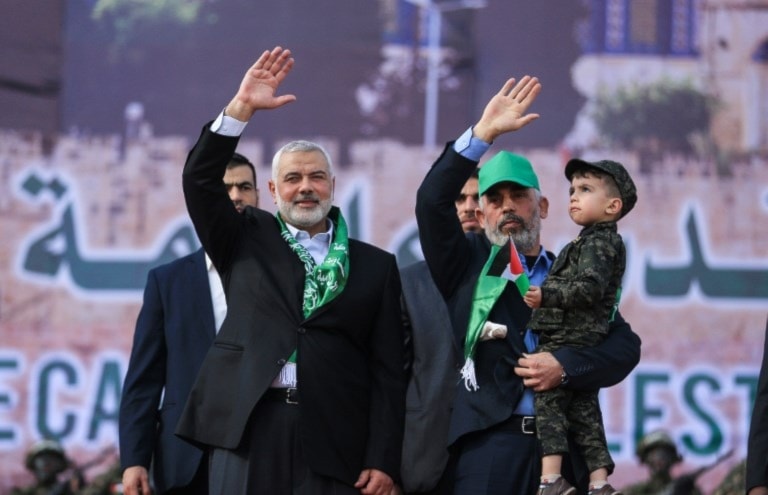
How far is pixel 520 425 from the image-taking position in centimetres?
406

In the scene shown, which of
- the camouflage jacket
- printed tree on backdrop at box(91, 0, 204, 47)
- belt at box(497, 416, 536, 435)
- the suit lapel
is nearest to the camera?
the camouflage jacket

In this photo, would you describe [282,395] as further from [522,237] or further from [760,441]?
[760,441]

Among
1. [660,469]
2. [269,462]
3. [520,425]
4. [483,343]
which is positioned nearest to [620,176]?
[483,343]

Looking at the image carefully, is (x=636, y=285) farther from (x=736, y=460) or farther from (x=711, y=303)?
(x=736, y=460)

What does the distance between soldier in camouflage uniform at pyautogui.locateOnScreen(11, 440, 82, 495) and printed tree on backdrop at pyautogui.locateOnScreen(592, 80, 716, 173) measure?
344cm

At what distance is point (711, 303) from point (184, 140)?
10.0 ft

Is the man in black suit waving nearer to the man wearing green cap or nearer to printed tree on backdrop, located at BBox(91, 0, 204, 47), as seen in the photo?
the man wearing green cap

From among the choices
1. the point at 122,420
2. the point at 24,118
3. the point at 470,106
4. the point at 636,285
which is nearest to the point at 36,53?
the point at 24,118

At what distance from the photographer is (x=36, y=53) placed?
Result: 27.0 ft

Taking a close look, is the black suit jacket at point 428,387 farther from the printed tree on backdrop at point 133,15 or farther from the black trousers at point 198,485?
the printed tree on backdrop at point 133,15

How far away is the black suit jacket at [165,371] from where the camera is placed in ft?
14.3

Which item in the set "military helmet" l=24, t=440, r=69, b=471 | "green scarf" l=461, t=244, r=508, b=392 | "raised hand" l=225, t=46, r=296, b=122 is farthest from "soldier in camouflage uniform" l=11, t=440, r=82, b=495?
"raised hand" l=225, t=46, r=296, b=122

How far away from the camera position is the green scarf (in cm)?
412

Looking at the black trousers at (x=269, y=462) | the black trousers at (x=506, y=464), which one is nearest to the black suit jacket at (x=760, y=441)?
the black trousers at (x=506, y=464)
